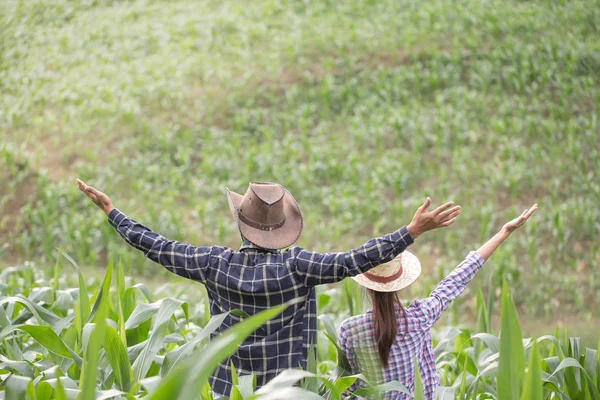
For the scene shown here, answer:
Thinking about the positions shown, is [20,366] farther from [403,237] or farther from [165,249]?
[403,237]

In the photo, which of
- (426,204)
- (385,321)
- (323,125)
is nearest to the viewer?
(426,204)

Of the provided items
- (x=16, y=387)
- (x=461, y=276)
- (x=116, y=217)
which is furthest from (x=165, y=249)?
(x=461, y=276)

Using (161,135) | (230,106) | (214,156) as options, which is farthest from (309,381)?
(230,106)

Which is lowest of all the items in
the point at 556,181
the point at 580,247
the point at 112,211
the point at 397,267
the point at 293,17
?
the point at 580,247

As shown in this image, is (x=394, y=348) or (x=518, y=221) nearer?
(x=394, y=348)

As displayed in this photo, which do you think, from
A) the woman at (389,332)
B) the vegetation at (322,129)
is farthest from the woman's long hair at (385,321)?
the vegetation at (322,129)

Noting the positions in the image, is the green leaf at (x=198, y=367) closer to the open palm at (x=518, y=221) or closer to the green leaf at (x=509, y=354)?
the green leaf at (x=509, y=354)

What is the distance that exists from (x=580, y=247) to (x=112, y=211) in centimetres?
659

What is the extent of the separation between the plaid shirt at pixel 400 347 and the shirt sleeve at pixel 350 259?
0.86 ft

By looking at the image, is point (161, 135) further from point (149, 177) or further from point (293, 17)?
point (293, 17)

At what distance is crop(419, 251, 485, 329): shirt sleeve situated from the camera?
8.88 feet

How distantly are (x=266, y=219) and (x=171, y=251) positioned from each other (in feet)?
1.04

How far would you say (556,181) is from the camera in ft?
30.4

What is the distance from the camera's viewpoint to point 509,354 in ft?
5.50
